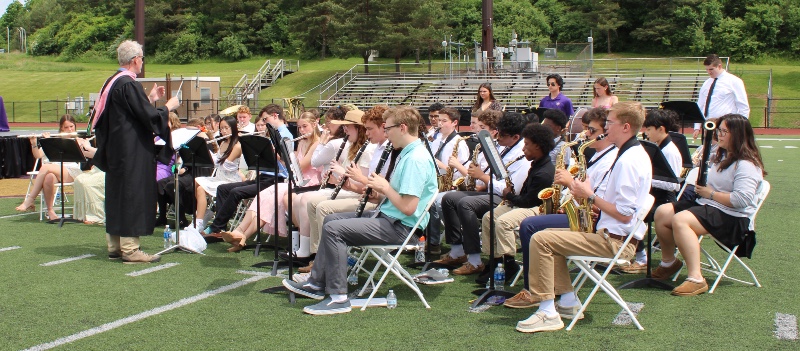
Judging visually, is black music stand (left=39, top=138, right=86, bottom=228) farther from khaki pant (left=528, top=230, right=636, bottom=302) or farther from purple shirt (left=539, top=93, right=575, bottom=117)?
khaki pant (left=528, top=230, right=636, bottom=302)

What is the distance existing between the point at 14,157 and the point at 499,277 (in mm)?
11508

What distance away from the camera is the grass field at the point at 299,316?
491 centimetres

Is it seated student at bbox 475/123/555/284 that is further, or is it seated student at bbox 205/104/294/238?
seated student at bbox 205/104/294/238

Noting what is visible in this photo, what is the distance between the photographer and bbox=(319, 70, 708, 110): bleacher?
33219 mm

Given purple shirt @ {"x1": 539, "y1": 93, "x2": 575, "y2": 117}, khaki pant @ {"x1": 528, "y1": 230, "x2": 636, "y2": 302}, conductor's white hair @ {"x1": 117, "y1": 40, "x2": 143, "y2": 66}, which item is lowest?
khaki pant @ {"x1": 528, "y1": 230, "x2": 636, "y2": 302}

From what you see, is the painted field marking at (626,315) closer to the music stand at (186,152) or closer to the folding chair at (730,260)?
the folding chair at (730,260)

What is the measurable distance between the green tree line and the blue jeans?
46891 mm

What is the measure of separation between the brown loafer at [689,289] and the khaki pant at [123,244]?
16.8ft

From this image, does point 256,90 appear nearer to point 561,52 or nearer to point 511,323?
point 561,52

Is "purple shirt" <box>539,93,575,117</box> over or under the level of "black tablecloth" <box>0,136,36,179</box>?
over

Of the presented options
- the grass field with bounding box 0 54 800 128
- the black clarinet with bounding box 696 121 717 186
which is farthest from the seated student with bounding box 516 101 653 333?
the grass field with bounding box 0 54 800 128

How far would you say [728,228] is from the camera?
19.5ft

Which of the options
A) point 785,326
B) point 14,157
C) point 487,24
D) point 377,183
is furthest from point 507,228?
point 487,24

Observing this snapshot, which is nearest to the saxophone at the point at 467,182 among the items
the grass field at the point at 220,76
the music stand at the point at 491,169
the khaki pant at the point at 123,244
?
the music stand at the point at 491,169
